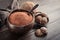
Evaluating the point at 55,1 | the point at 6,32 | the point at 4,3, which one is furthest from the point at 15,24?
the point at 55,1

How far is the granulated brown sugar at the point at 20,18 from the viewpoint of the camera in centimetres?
73

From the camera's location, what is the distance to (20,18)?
0.75 meters

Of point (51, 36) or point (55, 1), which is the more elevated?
point (55, 1)

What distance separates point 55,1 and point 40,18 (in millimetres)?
292

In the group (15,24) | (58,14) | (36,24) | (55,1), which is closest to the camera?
(15,24)

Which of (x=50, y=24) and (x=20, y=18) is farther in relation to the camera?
(x=50, y=24)

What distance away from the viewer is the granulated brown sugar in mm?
732

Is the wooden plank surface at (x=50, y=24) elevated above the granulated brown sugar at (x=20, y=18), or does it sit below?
below

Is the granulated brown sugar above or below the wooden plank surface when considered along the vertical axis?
above

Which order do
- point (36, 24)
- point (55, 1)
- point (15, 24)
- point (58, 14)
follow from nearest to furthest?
point (15, 24)
point (36, 24)
point (58, 14)
point (55, 1)

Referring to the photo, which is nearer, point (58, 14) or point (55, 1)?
point (58, 14)

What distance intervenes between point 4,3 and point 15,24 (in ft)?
1.10

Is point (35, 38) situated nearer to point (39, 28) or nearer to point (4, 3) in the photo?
point (39, 28)

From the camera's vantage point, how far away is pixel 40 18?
0.83 m
